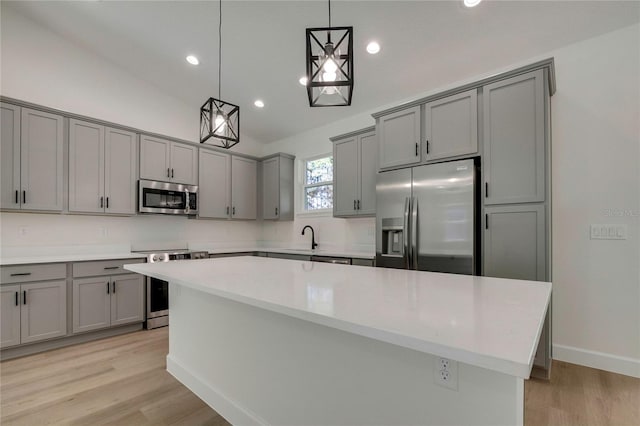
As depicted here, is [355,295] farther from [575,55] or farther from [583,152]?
[575,55]

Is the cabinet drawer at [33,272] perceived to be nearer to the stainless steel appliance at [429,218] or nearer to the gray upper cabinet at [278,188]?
the gray upper cabinet at [278,188]

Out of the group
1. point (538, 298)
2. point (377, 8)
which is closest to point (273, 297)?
point (538, 298)

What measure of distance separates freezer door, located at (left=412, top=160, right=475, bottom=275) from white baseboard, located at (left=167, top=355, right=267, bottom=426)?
1872 mm

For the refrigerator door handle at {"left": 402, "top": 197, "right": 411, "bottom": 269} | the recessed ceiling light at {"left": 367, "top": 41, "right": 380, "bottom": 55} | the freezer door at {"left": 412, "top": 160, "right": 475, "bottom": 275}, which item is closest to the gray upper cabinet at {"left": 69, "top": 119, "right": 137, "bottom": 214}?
the recessed ceiling light at {"left": 367, "top": 41, "right": 380, "bottom": 55}

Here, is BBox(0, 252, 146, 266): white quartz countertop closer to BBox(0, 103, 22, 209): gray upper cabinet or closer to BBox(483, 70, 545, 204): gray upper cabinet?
BBox(0, 103, 22, 209): gray upper cabinet

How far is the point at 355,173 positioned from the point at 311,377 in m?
2.82

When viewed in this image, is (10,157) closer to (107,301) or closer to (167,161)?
(167,161)

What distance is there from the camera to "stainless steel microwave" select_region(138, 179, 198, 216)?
3.96 metres

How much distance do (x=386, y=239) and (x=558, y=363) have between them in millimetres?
1808

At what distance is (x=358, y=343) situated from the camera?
1.23 metres

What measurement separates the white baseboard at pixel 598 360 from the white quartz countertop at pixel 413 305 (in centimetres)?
185

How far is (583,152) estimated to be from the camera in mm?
2633

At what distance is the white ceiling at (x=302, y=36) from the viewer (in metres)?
2.57

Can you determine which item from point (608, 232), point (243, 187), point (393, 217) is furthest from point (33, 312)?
point (608, 232)
